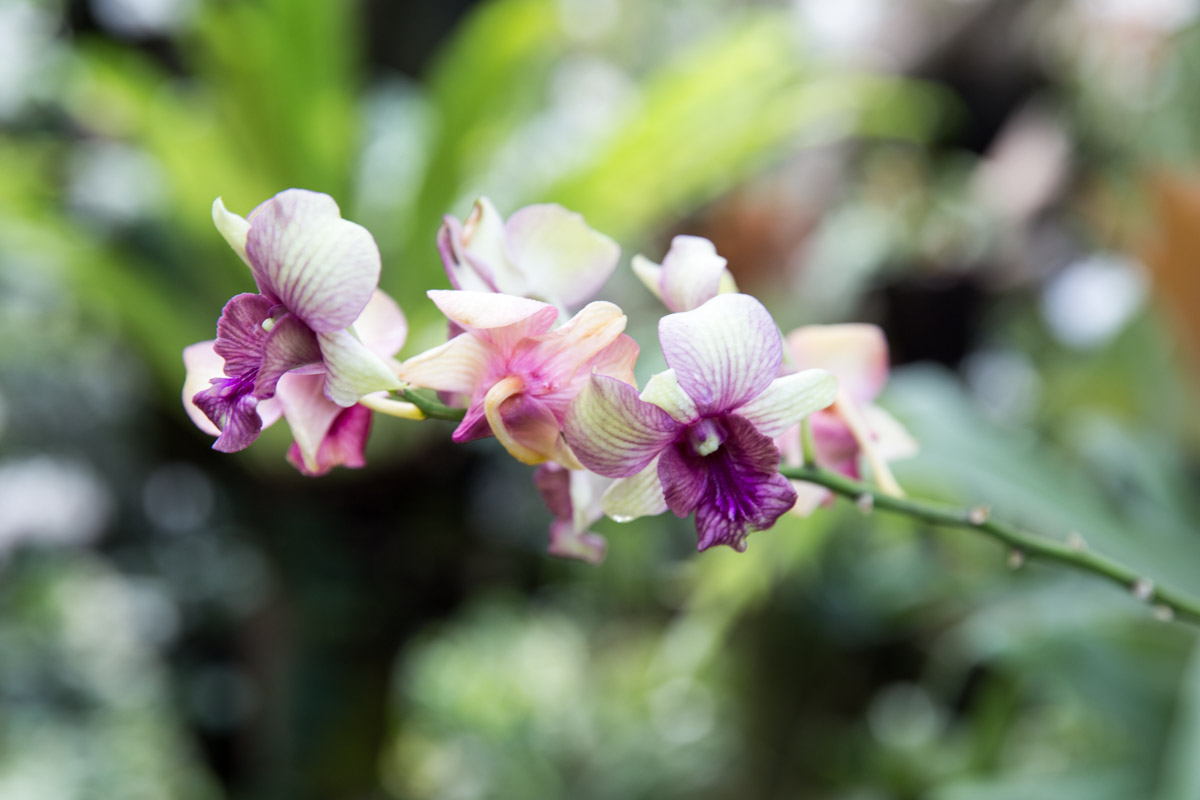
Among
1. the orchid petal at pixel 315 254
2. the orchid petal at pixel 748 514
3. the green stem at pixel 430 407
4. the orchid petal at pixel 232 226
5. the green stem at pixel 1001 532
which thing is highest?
the orchid petal at pixel 232 226

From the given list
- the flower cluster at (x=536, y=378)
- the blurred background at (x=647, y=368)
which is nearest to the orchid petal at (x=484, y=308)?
the flower cluster at (x=536, y=378)

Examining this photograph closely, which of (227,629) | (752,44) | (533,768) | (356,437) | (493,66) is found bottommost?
(356,437)

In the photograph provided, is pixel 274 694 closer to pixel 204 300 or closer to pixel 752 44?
pixel 204 300

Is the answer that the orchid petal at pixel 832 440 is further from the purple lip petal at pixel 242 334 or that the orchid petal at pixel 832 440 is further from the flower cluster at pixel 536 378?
the purple lip petal at pixel 242 334

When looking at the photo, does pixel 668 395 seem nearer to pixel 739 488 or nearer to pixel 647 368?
pixel 739 488

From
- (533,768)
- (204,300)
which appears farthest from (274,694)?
(204,300)

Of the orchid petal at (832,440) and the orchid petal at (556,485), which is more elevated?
the orchid petal at (832,440)

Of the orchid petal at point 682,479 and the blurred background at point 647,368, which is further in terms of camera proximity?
the blurred background at point 647,368
